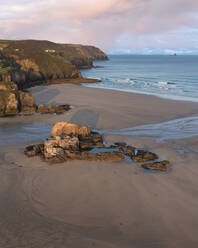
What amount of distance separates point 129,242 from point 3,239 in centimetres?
419

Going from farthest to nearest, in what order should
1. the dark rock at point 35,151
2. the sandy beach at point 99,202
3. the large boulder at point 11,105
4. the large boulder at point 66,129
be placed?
1. the large boulder at point 11,105
2. the large boulder at point 66,129
3. the dark rock at point 35,151
4. the sandy beach at point 99,202

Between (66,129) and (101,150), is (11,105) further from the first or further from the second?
(101,150)

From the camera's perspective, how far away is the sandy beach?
26.8 feet

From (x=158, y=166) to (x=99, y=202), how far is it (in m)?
4.62

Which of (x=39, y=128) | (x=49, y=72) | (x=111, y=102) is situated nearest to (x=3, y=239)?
(x=39, y=128)

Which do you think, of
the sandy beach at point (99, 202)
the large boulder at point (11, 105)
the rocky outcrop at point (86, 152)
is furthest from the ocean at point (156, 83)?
the sandy beach at point (99, 202)

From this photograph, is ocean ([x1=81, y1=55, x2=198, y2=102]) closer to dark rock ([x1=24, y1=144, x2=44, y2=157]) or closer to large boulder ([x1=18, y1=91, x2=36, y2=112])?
large boulder ([x1=18, y1=91, x2=36, y2=112])

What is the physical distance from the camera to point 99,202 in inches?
407

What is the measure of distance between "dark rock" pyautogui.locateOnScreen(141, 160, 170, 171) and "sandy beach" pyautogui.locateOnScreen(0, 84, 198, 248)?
44 cm

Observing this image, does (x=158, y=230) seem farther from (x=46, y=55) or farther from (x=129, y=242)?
(x=46, y=55)

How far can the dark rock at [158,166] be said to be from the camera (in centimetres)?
1330

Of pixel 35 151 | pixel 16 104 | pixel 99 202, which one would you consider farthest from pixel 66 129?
pixel 16 104

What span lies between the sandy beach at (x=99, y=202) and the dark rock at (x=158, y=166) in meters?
0.44

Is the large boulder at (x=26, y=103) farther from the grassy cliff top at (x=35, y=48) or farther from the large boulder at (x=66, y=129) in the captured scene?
the grassy cliff top at (x=35, y=48)
